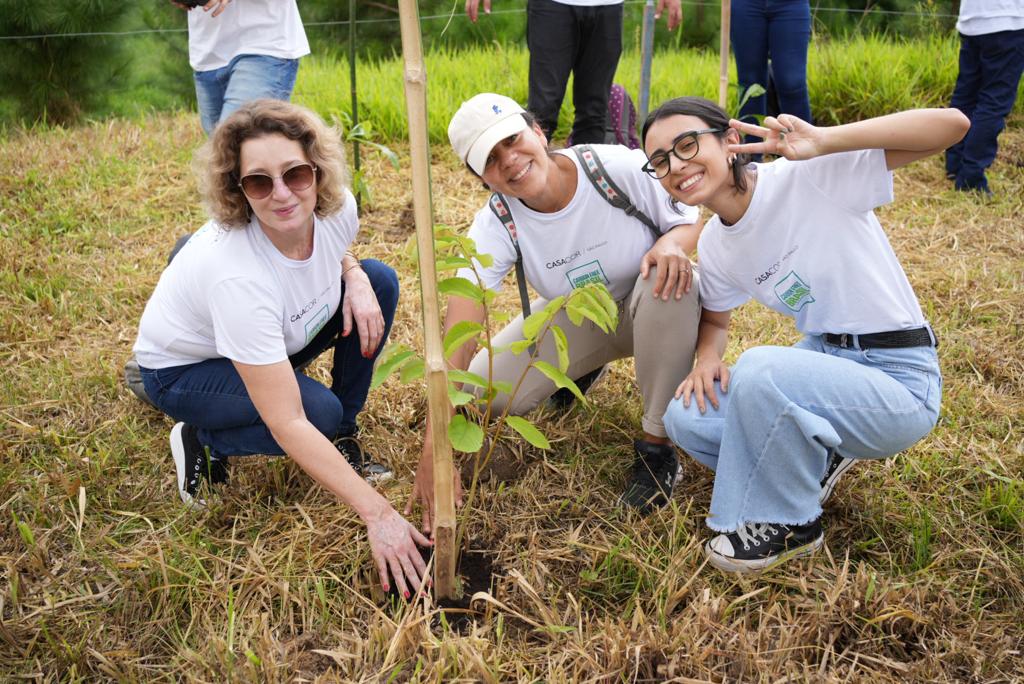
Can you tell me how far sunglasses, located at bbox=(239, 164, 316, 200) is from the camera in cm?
186

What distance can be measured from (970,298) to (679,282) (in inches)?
66.2

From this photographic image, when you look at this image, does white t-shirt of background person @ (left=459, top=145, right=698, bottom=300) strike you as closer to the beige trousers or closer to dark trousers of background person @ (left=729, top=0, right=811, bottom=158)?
the beige trousers

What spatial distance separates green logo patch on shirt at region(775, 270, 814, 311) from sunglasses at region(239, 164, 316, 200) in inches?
43.6

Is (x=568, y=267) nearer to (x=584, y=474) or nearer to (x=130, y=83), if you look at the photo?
(x=584, y=474)

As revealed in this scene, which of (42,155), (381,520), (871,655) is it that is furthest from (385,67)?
(871,655)

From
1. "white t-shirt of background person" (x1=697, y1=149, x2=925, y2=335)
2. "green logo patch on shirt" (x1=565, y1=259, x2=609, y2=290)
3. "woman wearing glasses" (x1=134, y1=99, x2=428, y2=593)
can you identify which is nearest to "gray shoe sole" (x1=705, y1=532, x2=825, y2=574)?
"white t-shirt of background person" (x1=697, y1=149, x2=925, y2=335)

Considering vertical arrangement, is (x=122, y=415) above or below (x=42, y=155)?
below

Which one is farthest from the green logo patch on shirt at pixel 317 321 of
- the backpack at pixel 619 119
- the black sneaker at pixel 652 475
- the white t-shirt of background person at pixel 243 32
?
the backpack at pixel 619 119

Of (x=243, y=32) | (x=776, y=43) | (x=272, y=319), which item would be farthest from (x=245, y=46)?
(x=776, y=43)

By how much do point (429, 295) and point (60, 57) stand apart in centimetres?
655

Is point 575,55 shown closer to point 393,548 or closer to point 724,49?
point 724,49

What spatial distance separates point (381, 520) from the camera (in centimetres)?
178

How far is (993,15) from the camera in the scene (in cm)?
386

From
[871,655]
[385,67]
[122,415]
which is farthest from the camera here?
[385,67]
